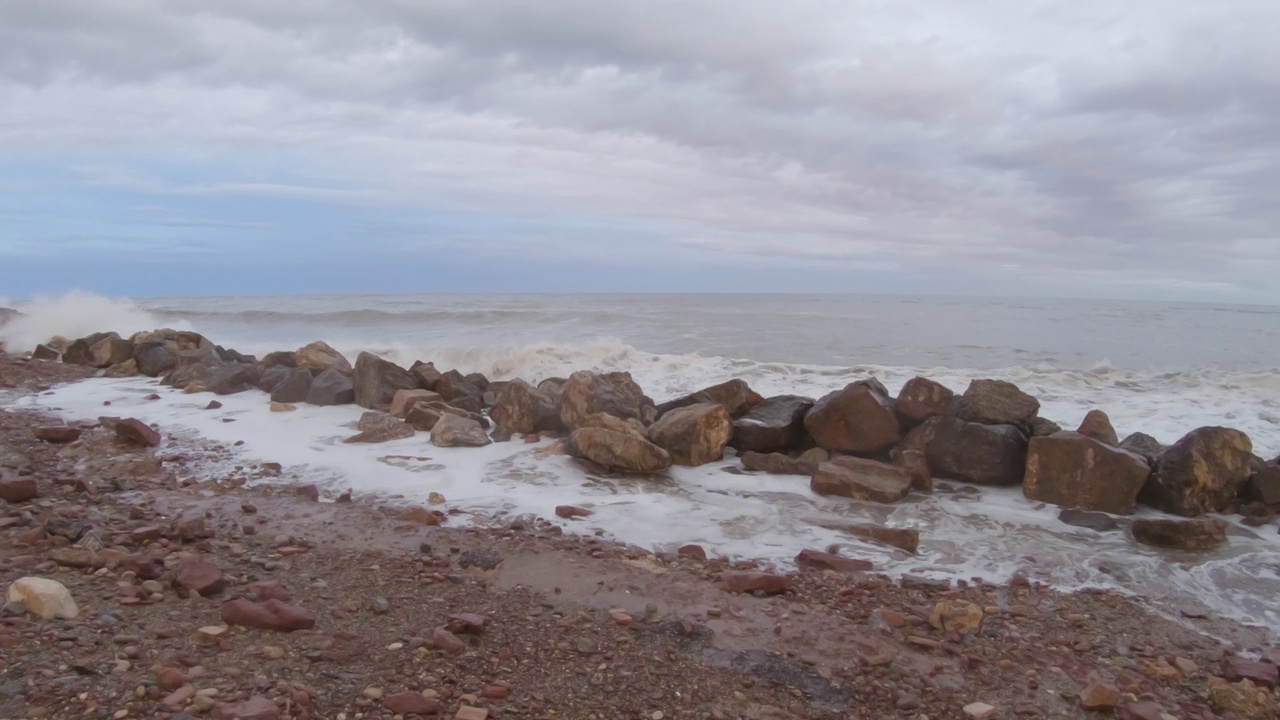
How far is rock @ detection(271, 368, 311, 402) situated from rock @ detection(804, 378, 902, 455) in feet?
16.8

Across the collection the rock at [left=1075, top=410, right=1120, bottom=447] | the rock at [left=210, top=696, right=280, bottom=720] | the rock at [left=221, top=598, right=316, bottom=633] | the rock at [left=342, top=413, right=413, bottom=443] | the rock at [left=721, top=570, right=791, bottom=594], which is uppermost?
the rock at [left=1075, top=410, right=1120, bottom=447]

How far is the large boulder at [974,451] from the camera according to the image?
625cm

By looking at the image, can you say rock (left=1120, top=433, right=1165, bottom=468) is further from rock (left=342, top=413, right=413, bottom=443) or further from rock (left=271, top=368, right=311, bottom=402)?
rock (left=271, top=368, right=311, bottom=402)

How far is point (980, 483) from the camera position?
631 cm

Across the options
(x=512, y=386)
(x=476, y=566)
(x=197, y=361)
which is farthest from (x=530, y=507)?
(x=197, y=361)

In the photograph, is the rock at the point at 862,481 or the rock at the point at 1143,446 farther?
the rock at the point at 1143,446

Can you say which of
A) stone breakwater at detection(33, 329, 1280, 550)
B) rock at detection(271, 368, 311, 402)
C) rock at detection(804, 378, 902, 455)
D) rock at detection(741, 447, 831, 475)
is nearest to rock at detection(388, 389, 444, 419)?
stone breakwater at detection(33, 329, 1280, 550)

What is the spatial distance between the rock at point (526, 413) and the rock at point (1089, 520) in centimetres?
401

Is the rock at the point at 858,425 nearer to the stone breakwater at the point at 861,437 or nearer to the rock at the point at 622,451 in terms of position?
the stone breakwater at the point at 861,437

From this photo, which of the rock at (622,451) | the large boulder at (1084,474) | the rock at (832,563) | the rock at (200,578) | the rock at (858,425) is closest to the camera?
the rock at (200,578)

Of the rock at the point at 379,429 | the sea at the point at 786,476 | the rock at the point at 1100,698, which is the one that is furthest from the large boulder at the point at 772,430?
the rock at the point at 1100,698

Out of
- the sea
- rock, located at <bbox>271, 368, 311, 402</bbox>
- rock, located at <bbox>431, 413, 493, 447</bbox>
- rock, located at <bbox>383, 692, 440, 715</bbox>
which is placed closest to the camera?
rock, located at <bbox>383, 692, 440, 715</bbox>

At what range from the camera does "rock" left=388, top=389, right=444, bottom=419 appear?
7520 millimetres

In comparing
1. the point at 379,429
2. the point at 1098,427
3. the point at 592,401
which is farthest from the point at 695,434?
the point at 1098,427
